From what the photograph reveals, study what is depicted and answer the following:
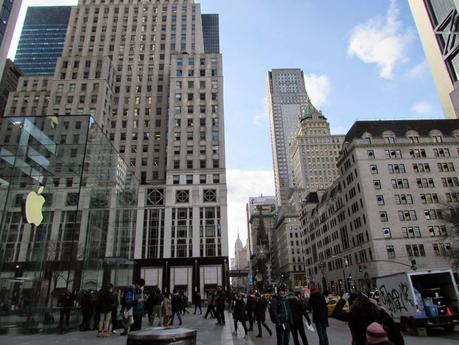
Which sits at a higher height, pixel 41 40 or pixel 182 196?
pixel 41 40

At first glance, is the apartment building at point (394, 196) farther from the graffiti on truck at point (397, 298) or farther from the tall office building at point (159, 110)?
the graffiti on truck at point (397, 298)

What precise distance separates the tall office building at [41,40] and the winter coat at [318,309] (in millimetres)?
139246

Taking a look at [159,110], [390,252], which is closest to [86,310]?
[390,252]

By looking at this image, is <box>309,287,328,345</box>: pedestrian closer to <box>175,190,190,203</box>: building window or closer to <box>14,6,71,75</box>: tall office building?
<box>175,190,190,203</box>: building window

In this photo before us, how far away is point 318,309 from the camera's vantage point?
879 centimetres

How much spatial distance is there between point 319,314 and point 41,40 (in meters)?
157

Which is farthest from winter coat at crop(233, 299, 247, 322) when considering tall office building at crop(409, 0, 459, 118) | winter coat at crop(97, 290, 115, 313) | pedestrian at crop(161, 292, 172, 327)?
tall office building at crop(409, 0, 459, 118)

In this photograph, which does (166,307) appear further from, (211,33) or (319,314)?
(211,33)

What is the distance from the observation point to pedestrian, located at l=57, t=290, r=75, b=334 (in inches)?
559

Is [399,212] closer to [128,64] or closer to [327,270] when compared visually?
[327,270]

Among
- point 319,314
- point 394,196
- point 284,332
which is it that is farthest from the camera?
point 394,196

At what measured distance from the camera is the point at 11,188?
15.9 m

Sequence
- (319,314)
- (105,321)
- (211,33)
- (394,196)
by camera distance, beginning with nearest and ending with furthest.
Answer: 1. (319,314)
2. (105,321)
3. (394,196)
4. (211,33)

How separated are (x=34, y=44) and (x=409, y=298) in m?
156
